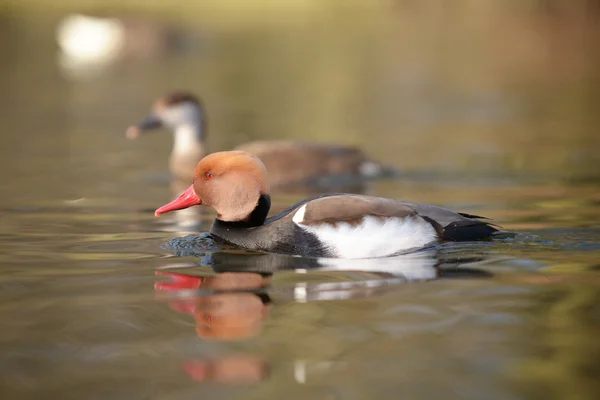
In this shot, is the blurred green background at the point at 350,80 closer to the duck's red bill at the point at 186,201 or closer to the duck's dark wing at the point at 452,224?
the duck's dark wing at the point at 452,224

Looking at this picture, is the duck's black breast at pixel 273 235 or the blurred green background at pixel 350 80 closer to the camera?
the duck's black breast at pixel 273 235

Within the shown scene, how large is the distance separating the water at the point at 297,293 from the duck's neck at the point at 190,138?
1.41 feet

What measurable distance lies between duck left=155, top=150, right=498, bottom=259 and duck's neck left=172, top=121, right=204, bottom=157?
5.61 m

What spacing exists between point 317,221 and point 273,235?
1.08ft

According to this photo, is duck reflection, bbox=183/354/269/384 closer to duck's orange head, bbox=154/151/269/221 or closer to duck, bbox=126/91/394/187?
duck's orange head, bbox=154/151/269/221

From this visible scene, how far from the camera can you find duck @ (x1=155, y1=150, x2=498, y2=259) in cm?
673

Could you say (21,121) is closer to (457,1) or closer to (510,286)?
(510,286)

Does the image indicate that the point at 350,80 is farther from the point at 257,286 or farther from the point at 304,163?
the point at 257,286

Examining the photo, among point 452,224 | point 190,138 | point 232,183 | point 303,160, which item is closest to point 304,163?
point 303,160

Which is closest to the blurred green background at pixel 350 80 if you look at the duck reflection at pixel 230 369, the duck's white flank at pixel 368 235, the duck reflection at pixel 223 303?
the duck's white flank at pixel 368 235

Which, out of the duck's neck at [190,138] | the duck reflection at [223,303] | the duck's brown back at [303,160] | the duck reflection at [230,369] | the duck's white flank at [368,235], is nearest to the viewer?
the duck reflection at [230,369]

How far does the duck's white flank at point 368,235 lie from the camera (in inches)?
265

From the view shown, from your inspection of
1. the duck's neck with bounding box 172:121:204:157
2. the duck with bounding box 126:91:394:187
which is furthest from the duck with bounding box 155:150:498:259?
the duck's neck with bounding box 172:121:204:157

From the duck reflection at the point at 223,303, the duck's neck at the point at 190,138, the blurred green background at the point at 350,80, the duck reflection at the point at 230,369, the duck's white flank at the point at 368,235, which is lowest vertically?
the duck reflection at the point at 230,369
